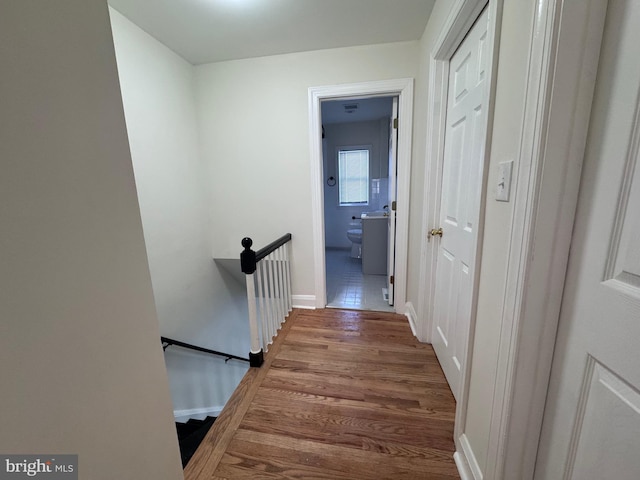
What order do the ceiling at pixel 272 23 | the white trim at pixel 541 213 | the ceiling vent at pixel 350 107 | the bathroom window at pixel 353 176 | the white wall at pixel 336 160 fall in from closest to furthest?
the white trim at pixel 541 213
the ceiling at pixel 272 23
the ceiling vent at pixel 350 107
the white wall at pixel 336 160
the bathroom window at pixel 353 176

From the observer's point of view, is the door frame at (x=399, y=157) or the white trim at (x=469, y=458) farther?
the door frame at (x=399, y=157)

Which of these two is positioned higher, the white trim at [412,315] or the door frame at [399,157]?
the door frame at [399,157]

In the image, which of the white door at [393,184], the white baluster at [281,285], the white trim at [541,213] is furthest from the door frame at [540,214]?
the white baluster at [281,285]

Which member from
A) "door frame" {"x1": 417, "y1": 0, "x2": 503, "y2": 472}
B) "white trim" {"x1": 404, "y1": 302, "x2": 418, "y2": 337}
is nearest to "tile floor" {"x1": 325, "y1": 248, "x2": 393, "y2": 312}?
"white trim" {"x1": 404, "y1": 302, "x2": 418, "y2": 337}

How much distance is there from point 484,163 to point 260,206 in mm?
1957

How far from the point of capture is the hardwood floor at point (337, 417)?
109 centimetres

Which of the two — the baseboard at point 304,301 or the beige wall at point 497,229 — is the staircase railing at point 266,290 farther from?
the beige wall at point 497,229

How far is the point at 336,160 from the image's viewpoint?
4.89m

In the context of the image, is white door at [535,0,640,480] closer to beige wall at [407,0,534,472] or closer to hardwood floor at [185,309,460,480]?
beige wall at [407,0,534,472]

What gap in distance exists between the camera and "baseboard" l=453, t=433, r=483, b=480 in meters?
0.95

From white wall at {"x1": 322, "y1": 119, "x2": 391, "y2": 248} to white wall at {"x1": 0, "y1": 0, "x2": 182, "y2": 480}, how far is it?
443cm

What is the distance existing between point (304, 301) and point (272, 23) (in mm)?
2314

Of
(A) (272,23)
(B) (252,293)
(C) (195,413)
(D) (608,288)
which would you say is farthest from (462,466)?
(A) (272,23)

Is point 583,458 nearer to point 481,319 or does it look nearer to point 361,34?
point 481,319
